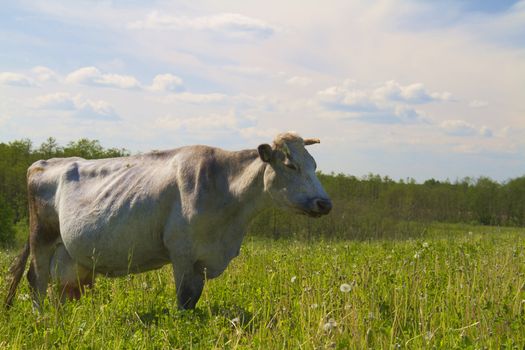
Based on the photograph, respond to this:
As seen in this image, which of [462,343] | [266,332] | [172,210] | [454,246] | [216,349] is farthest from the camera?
[454,246]

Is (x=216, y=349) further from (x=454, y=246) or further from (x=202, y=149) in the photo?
(x=454, y=246)

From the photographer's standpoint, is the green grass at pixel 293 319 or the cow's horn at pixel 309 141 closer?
the green grass at pixel 293 319

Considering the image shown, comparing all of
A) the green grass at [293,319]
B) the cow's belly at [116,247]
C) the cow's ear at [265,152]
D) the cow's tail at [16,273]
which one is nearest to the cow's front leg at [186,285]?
the green grass at [293,319]

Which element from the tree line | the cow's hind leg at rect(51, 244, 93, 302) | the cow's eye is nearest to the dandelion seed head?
the cow's eye

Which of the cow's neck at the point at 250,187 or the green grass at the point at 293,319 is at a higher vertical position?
the cow's neck at the point at 250,187

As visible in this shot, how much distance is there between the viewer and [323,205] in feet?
19.9

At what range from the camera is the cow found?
20.7 ft

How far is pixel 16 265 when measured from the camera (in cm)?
766

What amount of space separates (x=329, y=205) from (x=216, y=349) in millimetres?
2085

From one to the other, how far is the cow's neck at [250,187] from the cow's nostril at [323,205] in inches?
26.4

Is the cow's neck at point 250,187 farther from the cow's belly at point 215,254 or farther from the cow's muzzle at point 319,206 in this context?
the cow's muzzle at point 319,206

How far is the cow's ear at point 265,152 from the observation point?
6.28 m

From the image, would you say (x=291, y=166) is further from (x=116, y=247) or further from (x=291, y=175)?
(x=116, y=247)

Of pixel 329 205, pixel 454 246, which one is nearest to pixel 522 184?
pixel 454 246
